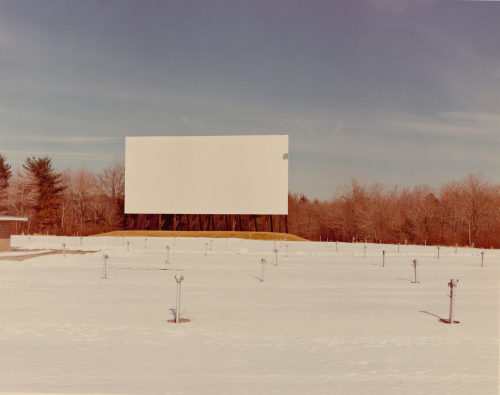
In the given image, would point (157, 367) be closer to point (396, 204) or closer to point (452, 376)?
point (452, 376)

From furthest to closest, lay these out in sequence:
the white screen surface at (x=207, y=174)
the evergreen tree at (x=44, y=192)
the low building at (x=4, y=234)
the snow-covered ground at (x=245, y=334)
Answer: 1. the evergreen tree at (x=44, y=192)
2. the white screen surface at (x=207, y=174)
3. the low building at (x=4, y=234)
4. the snow-covered ground at (x=245, y=334)

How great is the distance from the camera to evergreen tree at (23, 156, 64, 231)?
67.5 m

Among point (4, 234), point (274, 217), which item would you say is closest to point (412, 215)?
point (274, 217)

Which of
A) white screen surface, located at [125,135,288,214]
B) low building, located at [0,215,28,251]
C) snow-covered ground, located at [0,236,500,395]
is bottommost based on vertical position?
snow-covered ground, located at [0,236,500,395]

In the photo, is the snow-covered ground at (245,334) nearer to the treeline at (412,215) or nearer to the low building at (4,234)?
the low building at (4,234)

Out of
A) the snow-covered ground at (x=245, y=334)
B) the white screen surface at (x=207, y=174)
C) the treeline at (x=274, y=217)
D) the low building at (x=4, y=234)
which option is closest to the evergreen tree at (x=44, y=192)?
the treeline at (x=274, y=217)

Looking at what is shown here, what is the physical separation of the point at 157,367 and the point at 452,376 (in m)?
4.68

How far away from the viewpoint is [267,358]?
8445 mm

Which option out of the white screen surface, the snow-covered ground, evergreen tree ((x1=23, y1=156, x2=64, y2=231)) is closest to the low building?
the snow-covered ground

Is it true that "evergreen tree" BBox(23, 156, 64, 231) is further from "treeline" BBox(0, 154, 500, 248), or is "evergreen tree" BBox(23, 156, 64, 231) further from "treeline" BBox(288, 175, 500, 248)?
"treeline" BBox(288, 175, 500, 248)

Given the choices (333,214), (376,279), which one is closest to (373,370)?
(376,279)

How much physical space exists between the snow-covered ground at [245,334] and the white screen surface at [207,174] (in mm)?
30100

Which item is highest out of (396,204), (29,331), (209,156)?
(209,156)

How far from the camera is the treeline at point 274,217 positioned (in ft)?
179
